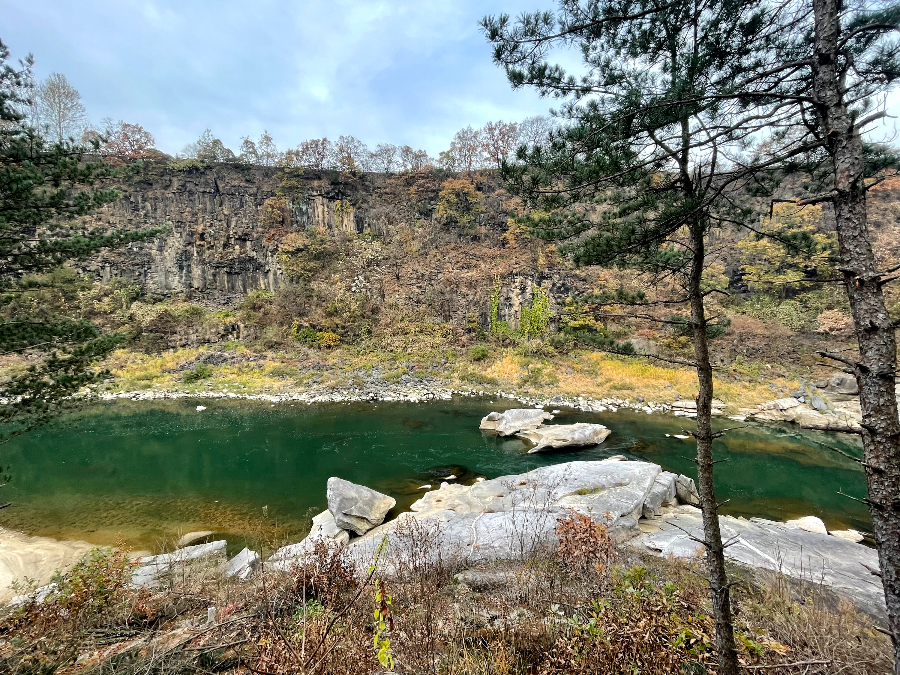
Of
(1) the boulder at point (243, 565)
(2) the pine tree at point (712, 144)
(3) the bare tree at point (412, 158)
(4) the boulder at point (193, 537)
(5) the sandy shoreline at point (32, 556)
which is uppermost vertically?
(3) the bare tree at point (412, 158)

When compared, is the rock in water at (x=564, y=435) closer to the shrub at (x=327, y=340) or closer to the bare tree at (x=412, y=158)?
the shrub at (x=327, y=340)

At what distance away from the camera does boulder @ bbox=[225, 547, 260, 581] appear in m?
4.67

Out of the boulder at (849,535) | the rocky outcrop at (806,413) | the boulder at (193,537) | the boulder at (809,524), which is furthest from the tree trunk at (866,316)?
the rocky outcrop at (806,413)

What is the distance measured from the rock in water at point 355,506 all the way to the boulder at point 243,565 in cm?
174

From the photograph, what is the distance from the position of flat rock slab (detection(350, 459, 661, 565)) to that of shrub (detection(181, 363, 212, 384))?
17916 mm

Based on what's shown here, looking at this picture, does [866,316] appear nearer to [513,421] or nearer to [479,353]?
[513,421]

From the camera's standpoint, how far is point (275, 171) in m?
30.2

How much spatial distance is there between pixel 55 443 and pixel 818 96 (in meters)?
18.1

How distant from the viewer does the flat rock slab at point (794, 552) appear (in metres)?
4.00

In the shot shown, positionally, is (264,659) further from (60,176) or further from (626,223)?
(60,176)

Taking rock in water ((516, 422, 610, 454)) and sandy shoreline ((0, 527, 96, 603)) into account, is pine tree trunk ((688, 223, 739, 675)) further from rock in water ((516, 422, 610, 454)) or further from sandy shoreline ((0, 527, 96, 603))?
rock in water ((516, 422, 610, 454))

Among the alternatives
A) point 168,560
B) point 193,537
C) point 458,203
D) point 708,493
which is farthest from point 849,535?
point 458,203

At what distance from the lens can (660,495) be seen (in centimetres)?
680

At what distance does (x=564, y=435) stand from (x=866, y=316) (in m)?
10.2
